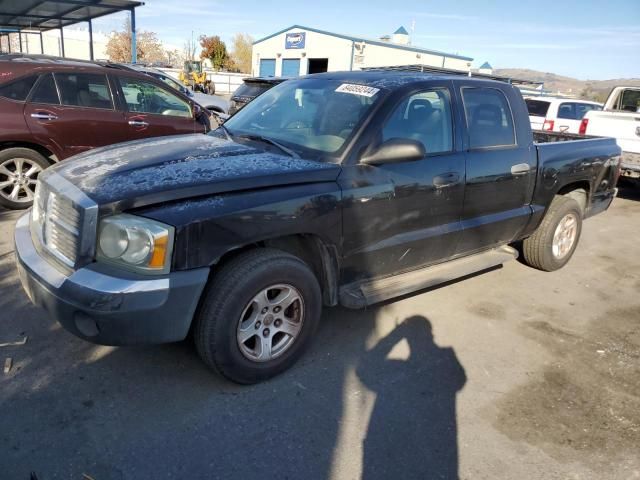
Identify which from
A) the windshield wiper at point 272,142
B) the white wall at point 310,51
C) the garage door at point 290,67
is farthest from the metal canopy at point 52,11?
the garage door at point 290,67

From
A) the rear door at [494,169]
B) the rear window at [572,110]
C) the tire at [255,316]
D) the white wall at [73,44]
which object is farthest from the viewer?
the white wall at [73,44]

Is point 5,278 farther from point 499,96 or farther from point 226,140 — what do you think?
point 499,96

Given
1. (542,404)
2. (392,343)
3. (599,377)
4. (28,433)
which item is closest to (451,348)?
(392,343)

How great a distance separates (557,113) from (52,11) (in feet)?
63.1

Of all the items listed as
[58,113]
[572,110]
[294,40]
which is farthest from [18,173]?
[294,40]

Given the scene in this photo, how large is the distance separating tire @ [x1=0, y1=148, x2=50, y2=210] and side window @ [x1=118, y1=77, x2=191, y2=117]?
135cm

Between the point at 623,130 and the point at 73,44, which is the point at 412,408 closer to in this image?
the point at 623,130

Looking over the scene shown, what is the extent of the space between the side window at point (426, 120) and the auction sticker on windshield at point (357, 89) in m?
0.22

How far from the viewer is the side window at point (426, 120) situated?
351cm

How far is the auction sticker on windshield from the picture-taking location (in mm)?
3516

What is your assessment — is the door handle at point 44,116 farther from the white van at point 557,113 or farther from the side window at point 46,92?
the white van at point 557,113

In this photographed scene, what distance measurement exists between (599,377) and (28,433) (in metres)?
3.51

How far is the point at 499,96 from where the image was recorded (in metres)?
4.27

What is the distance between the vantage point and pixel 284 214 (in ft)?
9.22
